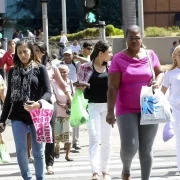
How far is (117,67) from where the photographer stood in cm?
714

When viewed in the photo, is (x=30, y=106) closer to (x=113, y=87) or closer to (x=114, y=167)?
(x=113, y=87)

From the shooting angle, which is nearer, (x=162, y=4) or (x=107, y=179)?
(x=107, y=179)

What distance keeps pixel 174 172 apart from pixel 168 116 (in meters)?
2.52

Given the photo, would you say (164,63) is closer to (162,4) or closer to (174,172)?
(162,4)

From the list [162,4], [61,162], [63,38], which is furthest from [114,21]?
[61,162]

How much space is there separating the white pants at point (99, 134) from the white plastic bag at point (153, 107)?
5.26 ft

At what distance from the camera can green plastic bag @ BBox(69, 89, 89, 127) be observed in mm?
9305

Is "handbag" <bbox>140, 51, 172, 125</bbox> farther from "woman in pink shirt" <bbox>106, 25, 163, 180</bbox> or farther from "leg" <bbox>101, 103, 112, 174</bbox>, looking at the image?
"leg" <bbox>101, 103, 112, 174</bbox>

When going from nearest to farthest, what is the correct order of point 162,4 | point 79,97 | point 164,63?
point 79,97
point 164,63
point 162,4

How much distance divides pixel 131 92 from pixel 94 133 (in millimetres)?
1737

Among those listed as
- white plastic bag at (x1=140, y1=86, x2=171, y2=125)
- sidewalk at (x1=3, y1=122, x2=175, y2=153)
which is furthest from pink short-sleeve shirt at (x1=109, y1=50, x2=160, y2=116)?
sidewalk at (x1=3, y1=122, x2=175, y2=153)

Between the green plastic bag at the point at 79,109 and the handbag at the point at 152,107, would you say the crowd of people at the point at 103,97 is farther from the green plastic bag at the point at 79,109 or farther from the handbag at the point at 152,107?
the green plastic bag at the point at 79,109

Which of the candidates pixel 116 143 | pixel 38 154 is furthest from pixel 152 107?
pixel 116 143

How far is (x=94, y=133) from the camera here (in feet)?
28.6
